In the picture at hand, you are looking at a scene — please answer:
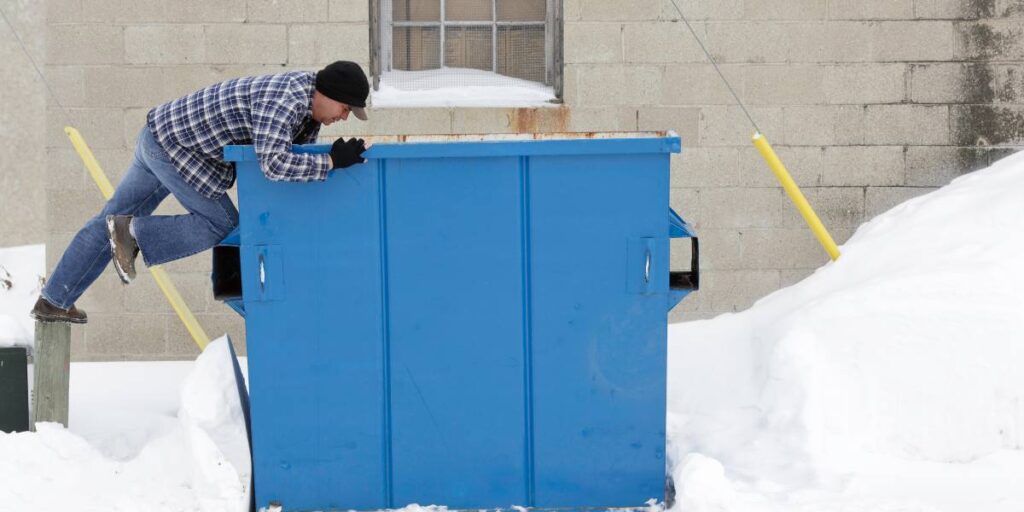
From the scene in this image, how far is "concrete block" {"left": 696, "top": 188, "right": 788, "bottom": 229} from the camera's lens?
249 inches

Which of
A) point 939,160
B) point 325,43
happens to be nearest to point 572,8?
point 325,43

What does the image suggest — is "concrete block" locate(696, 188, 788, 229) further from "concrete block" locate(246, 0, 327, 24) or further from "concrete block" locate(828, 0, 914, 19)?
"concrete block" locate(246, 0, 327, 24)

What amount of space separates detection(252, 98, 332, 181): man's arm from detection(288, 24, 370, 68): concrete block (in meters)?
2.60

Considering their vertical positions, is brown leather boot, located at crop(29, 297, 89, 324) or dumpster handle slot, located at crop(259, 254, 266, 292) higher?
dumpster handle slot, located at crop(259, 254, 266, 292)

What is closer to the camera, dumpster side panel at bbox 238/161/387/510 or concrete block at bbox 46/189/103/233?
dumpster side panel at bbox 238/161/387/510

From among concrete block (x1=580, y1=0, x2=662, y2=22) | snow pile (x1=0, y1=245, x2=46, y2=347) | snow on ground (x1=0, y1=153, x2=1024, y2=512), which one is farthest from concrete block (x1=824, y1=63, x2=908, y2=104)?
snow pile (x1=0, y1=245, x2=46, y2=347)

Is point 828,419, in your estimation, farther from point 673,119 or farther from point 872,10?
point 872,10

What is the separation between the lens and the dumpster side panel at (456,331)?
3.60m

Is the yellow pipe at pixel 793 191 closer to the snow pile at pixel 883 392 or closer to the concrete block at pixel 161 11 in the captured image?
the snow pile at pixel 883 392

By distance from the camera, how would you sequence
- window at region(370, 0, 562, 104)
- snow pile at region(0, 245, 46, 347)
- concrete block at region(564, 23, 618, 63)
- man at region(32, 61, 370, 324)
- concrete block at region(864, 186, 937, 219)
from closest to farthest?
1. man at region(32, 61, 370, 324)
2. concrete block at region(564, 23, 618, 63)
3. concrete block at region(864, 186, 937, 219)
4. window at region(370, 0, 562, 104)
5. snow pile at region(0, 245, 46, 347)

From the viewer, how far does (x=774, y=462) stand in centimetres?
401

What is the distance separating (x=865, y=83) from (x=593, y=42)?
1529mm

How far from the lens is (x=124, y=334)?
6344 millimetres

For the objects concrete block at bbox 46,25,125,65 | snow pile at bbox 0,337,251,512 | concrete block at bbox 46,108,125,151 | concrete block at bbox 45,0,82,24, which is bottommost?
snow pile at bbox 0,337,251,512
